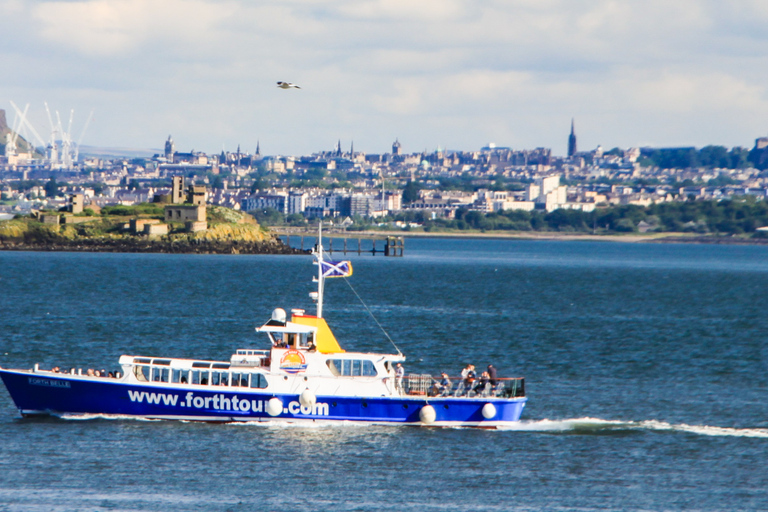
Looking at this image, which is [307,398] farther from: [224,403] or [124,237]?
[124,237]

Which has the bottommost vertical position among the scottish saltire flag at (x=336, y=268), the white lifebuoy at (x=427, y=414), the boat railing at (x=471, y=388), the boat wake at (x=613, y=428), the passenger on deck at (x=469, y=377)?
the boat wake at (x=613, y=428)

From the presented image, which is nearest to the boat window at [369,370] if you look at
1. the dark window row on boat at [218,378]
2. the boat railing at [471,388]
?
the boat railing at [471,388]

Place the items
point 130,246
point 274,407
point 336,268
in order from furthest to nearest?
point 130,246
point 336,268
point 274,407

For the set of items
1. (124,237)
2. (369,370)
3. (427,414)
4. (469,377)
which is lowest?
(124,237)

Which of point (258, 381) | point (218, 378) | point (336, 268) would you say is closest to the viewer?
point (258, 381)

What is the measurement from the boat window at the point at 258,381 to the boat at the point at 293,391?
1.3 inches

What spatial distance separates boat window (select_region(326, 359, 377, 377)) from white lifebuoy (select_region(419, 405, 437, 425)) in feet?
6.44

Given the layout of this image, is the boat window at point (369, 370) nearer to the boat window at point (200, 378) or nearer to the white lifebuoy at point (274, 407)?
the white lifebuoy at point (274, 407)

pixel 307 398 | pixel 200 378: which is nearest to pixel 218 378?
pixel 200 378

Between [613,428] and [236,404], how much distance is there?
12.6 metres

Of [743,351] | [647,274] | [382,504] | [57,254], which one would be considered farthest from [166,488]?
[57,254]

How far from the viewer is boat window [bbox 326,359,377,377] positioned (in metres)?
37.3

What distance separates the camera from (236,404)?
37156 mm

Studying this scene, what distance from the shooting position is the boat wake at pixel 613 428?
37.9 metres
